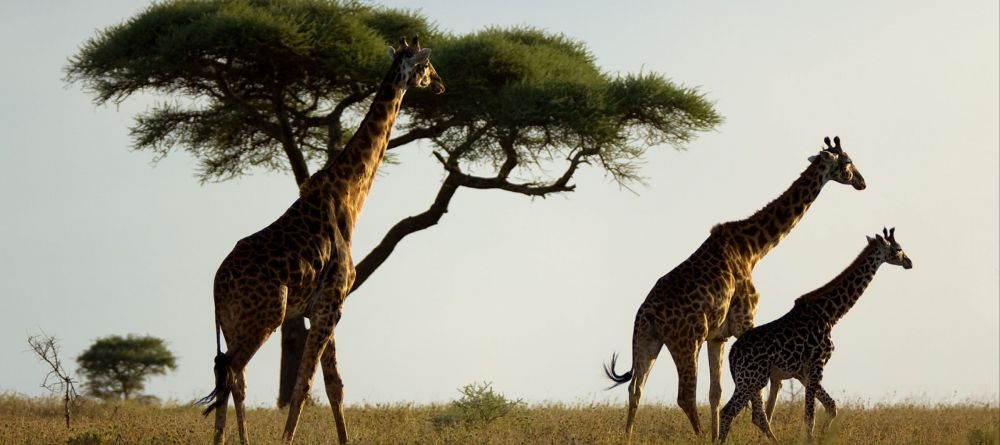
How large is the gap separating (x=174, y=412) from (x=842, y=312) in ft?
34.3

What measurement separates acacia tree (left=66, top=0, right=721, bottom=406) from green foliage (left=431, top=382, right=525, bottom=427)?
5246 millimetres

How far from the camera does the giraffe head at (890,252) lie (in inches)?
512

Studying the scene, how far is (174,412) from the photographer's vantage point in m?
18.5

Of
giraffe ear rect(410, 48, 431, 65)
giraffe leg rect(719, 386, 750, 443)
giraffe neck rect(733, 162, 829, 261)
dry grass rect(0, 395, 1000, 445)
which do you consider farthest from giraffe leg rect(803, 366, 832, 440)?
giraffe ear rect(410, 48, 431, 65)

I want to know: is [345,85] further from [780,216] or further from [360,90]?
[780,216]

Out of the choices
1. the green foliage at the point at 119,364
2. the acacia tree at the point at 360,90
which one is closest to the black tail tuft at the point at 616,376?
the acacia tree at the point at 360,90

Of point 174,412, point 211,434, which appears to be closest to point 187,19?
point 174,412

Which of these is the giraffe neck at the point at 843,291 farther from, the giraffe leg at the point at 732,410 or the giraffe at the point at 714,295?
the giraffe leg at the point at 732,410

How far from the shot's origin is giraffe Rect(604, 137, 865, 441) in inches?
455

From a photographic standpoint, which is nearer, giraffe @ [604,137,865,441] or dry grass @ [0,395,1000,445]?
giraffe @ [604,137,865,441]

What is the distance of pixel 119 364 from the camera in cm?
2847

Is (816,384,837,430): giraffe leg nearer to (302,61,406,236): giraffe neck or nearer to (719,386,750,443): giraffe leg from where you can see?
(719,386,750,443): giraffe leg

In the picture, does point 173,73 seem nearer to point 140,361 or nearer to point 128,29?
point 128,29

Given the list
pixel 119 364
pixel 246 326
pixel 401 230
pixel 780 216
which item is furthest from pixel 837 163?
pixel 119 364
